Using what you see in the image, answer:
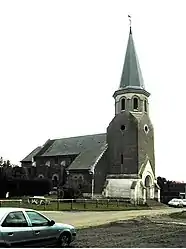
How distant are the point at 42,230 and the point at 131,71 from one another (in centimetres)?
5142

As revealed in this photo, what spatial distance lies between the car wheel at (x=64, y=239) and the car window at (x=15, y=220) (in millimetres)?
1570

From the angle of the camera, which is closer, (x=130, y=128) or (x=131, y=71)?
(x=130, y=128)

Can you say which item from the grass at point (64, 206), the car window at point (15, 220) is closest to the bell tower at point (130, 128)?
the grass at point (64, 206)

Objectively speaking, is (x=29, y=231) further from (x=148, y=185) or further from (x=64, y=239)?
(x=148, y=185)

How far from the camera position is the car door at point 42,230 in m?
11.9

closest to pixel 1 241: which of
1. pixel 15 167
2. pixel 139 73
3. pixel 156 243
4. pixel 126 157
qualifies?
pixel 156 243

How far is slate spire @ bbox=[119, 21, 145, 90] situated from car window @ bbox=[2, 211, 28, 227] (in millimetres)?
49347

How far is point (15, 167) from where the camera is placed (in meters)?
74.8

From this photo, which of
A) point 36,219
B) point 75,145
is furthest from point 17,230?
point 75,145

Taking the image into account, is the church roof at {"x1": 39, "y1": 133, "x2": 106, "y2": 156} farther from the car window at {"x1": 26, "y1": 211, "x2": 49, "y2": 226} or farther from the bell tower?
the car window at {"x1": 26, "y1": 211, "x2": 49, "y2": 226}

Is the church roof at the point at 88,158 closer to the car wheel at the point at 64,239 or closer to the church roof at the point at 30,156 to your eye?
the church roof at the point at 30,156

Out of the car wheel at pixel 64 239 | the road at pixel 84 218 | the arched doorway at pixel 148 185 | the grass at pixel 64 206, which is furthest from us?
the arched doorway at pixel 148 185

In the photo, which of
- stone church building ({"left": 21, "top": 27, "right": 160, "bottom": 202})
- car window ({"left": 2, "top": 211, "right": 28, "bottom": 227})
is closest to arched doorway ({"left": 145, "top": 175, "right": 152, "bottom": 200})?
stone church building ({"left": 21, "top": 27, "right": 160, "bottom": 202})

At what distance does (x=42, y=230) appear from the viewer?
1208 cm
